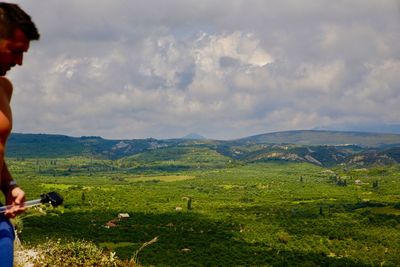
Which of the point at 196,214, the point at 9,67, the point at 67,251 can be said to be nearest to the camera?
the point at 9,67

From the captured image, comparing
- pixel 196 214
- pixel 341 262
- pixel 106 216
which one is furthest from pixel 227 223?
pixel 341 262

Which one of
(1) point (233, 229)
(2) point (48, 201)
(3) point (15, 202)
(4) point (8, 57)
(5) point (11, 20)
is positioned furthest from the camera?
(1) point (233, 229)

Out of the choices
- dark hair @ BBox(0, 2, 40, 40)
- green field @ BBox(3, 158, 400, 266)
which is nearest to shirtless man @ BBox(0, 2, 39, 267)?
dark hair @ BBox(0, 2, 40, 40)

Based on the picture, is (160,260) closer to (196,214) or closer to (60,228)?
(60,228)

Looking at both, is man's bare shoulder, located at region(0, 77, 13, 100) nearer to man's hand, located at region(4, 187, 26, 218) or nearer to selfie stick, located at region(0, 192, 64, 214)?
man's hand, located at region(4, 187, 26, 218)

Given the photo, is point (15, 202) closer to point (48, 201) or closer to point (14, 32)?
point (48, 201)

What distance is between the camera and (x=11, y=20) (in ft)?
13.1

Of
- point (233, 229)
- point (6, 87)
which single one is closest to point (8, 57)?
point (6, 87)

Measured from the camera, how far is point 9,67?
4273 millimetres

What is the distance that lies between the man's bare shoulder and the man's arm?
69 cm

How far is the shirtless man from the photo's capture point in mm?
→ 4012

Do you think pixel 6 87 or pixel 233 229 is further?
pixel 233 229

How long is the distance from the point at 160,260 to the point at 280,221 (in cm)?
6266

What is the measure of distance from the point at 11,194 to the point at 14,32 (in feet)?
5.18
